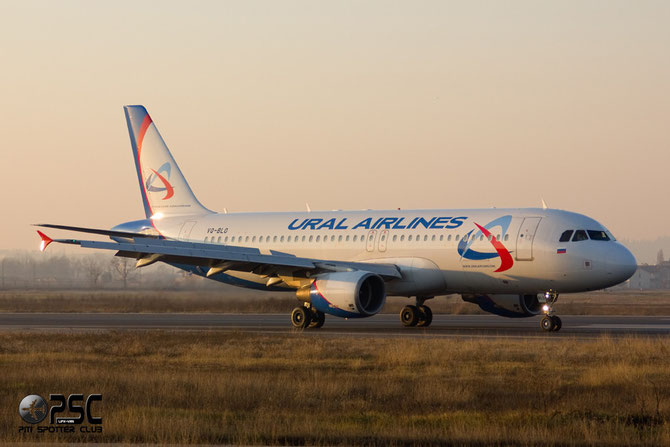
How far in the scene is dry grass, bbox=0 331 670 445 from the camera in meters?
13.4

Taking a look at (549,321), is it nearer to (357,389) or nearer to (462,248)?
(462,248)

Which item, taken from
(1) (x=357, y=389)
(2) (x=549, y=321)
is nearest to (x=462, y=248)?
(2) (x=549, y=321)

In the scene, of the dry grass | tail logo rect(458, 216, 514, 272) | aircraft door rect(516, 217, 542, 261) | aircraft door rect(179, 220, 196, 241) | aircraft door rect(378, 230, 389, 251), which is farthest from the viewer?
aircraft door rect(179, 220, 196, 241)

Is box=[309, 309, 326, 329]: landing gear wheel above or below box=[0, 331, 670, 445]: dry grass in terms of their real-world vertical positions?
below

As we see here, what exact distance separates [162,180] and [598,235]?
2084 centimetres

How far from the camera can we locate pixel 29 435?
43.4ft

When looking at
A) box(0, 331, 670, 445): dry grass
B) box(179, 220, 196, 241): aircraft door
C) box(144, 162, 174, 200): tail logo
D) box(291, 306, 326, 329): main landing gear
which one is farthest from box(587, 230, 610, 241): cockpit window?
box(144, 162, 174, 200): tail logo

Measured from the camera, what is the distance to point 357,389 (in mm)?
18062

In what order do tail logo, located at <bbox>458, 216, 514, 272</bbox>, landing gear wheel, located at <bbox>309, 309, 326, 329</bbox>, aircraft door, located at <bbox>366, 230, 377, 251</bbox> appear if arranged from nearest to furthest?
tail logo, located at <bbox>458, 216, 514, 272</bbox> < landing gear wheel, located at <bbox>309, 309, 326, 329</bbox> < aircraft door, located at <bbox>366, 230, 377, 251</bbox>

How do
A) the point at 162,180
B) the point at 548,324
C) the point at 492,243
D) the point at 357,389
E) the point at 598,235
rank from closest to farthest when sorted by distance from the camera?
1. the point at 357,389
2. the point at 548,324
3. the point at 598,235
4. the point at 492,243
5. the point at 162,180

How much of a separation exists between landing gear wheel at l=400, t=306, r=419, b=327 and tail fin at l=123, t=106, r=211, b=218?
1201 centimetres

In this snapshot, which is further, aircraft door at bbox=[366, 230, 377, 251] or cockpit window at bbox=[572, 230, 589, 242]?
aircraft door at bbox=[366, 230, 377, 251]

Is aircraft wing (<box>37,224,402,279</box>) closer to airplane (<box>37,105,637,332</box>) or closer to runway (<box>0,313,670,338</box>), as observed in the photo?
airplane (<box>37,105,637,332</box>)

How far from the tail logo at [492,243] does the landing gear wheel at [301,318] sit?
18.9ft
